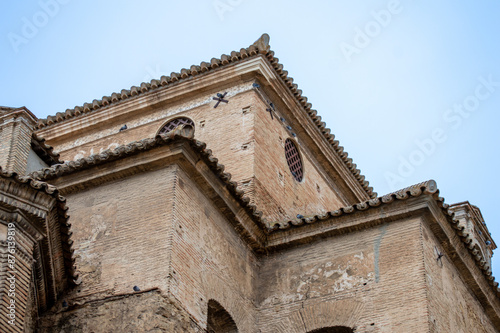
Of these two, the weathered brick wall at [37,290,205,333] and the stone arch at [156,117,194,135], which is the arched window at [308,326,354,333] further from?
the stone arch at [156,117,194,135]

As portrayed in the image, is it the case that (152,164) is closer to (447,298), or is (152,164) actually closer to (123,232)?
(123,232)

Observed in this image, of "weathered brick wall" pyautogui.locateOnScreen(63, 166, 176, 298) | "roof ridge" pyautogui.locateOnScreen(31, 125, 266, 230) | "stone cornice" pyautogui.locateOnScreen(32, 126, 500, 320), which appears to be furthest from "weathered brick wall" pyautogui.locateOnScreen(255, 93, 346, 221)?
"weathered brick wall" pyautogui.locateOnScreen(63, 166, 176, 298)

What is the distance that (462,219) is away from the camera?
838 inches

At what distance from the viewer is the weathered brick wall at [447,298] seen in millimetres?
12930

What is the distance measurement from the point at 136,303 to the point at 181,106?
679 centimetres

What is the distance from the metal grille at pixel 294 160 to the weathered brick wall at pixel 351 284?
11.6ft

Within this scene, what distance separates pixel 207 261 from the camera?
12789 mm

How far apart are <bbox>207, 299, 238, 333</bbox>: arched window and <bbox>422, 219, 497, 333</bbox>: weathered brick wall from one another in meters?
2.84

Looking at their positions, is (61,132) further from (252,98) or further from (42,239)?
(42,239)

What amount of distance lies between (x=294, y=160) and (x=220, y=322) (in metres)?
5.37

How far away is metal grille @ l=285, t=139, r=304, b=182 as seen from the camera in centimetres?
1744

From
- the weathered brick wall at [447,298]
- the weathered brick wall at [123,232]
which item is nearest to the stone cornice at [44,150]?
the weathered brick wall at [123,232]

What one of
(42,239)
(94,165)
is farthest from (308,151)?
(42,239)

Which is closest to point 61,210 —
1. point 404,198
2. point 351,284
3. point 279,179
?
point 351,284
